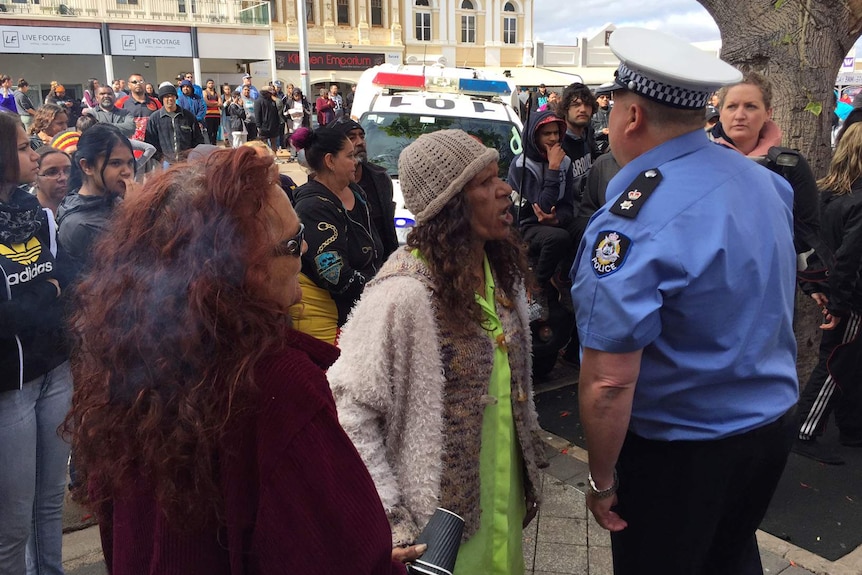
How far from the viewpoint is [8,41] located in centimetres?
3058

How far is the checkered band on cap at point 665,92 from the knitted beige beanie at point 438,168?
49 centimetres

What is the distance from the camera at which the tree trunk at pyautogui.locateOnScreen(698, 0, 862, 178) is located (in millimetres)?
3904

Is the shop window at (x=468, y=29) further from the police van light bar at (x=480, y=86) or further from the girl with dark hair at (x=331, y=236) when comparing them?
the girl with dark hair at (x=331, y=236)

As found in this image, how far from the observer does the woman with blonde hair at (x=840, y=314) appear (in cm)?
383

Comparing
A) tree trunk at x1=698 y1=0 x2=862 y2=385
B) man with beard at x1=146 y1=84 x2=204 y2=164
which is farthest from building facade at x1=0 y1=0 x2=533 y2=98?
tree trunk at x1=698 y1=0 x2=862 y2=385

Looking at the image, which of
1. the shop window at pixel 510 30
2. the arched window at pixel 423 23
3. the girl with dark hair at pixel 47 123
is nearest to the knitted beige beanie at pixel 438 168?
Answer: the girl with dark hair at pixel 47 123

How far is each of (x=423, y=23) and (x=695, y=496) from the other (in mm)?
47650

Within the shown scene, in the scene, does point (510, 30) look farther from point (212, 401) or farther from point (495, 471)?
point (212, 401)

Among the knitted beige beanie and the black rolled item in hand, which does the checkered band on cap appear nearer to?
the knitted beige beanie

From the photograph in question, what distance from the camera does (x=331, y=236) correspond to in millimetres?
3578

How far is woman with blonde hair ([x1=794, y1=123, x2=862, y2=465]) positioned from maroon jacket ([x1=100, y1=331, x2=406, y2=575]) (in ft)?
11.9

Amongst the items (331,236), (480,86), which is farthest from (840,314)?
(480,86)

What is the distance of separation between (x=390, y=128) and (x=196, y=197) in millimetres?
6102

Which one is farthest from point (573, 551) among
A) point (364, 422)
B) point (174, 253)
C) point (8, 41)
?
point (8, 41)
